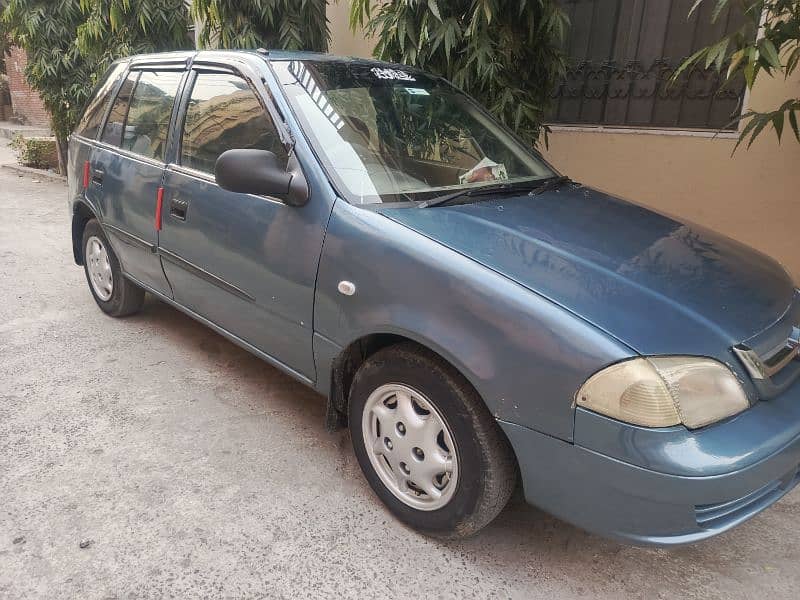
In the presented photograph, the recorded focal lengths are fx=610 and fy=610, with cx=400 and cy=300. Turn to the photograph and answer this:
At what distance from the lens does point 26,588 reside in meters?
2.03

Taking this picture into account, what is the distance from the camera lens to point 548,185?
115 inches

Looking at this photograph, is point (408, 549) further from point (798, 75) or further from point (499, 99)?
point (798, 75)

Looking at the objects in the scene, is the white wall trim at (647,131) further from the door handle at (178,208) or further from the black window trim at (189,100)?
the door handle at (178,208)

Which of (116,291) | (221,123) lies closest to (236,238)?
(221,123)

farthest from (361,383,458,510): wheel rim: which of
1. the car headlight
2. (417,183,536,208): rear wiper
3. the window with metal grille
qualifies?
the window with metal grille

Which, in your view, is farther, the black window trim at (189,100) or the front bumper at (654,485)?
the black window trim at (189,100)

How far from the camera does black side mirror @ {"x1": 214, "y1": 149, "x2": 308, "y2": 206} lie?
235cm

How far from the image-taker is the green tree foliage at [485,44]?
392cm

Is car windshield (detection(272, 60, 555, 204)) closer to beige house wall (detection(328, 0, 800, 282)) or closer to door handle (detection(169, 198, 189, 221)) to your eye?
door handle (detection(169, 198, 189, 221))

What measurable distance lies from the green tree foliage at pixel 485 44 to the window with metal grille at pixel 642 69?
2.54 ft

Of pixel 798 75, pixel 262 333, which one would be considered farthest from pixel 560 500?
pixel 798 75

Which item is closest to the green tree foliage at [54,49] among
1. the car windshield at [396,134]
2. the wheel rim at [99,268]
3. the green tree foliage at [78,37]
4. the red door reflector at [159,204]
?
the green tree foliage at [78,37]

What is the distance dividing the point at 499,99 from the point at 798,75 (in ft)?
6.70

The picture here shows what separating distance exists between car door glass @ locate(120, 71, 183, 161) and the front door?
8.1 inches
